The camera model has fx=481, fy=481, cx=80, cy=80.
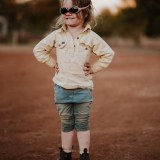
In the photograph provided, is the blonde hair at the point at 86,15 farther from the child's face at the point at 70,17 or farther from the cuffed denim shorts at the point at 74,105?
the cuffed denim shorts at the point at 74,105

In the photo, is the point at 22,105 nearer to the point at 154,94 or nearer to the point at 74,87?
the point at 154,94

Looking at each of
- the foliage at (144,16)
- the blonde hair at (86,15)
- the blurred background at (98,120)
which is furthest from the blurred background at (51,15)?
the blonde hair at (86,15)

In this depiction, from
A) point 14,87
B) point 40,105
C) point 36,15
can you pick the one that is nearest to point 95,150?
point 40,105

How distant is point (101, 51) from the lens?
15.9 ft

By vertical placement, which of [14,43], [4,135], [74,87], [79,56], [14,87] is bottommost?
[14,43]

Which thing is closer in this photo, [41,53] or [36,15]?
[41,53]

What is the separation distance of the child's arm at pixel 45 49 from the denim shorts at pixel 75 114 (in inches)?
18.8

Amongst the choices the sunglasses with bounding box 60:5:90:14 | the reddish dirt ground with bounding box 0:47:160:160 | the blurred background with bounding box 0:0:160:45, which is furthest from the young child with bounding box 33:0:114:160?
the blurred background with bounding box 0:0:160:45

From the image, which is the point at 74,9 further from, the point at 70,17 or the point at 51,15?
the point at 51,15

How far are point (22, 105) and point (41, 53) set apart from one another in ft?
16.4

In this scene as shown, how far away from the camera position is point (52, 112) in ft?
29.7

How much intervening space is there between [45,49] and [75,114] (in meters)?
0.74

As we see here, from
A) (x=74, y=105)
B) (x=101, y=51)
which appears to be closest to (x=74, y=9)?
(x=101, y=51)

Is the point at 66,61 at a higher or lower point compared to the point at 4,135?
higher
